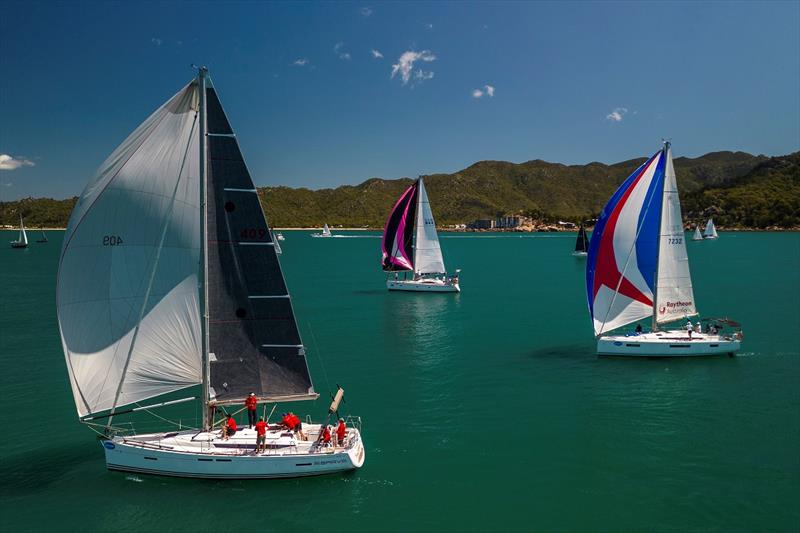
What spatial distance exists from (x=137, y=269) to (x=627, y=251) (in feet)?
96.2

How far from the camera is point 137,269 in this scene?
18.8 m

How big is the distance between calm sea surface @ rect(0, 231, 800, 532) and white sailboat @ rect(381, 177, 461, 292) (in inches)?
729

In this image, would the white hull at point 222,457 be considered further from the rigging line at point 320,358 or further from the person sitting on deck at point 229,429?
the rigging line at point 320,358

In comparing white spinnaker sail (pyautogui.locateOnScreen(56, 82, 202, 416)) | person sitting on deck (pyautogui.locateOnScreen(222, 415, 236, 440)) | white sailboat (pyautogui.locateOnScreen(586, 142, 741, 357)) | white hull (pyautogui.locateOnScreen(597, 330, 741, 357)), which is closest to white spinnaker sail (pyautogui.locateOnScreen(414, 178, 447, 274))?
white sailboat (pyautogui.locateOnScreen(586, 142, 741, 357))

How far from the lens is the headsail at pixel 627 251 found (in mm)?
35438

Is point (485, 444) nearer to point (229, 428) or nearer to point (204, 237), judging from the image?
point (229, 428)

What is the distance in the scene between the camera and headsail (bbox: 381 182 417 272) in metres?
63.9

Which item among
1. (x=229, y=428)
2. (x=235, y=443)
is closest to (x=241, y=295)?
(x=229, y=428)

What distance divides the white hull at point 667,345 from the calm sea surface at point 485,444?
2.47 feet

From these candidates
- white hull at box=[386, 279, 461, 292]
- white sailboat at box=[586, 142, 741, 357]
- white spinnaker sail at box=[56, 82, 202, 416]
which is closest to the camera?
white spinnaker sail at box=[56, 82, 202, 416]

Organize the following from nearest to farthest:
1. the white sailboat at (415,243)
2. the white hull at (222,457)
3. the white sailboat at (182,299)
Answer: the white sailboat at (182,299), the white hull at (222,457), the white sailboat at (415,243)

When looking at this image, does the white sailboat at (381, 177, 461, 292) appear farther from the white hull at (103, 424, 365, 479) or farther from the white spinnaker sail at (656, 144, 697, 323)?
the white hull at (103, 424, 365, 479)

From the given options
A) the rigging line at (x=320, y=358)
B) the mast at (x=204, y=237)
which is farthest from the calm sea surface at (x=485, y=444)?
the mast at (x=204, y=237)

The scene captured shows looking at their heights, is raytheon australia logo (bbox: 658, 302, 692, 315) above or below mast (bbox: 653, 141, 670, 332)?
below
